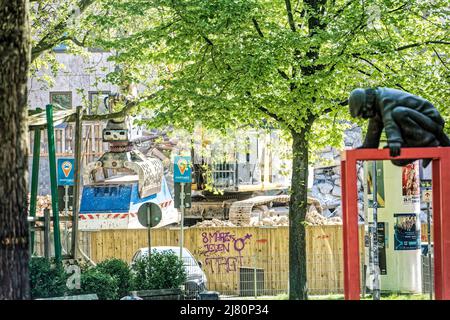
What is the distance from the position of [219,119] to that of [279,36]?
7.69 feet

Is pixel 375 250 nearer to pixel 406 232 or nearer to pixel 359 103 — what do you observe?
pixel 406 232

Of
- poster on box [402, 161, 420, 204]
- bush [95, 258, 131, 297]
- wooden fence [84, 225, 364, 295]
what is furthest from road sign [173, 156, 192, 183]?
poster on box [402, 161, 420, 204]

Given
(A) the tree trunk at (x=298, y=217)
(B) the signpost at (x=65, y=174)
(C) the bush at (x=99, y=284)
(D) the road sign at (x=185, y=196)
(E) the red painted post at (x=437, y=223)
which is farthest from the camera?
(B) the signpost at (x=65, y=174)

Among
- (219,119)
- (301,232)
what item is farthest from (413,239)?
(219,119)

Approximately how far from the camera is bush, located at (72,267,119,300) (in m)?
20.8

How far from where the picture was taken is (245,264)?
3297 centimetres

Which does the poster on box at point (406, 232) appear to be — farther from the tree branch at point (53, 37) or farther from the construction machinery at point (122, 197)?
the construction machinery at point (122, 197)

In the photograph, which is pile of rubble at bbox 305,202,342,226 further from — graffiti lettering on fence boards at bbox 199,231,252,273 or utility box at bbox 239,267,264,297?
utility box at bbox 239,267,264,297

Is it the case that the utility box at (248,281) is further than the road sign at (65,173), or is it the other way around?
the road sign at (65,173)

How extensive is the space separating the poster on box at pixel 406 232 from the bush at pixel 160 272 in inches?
238

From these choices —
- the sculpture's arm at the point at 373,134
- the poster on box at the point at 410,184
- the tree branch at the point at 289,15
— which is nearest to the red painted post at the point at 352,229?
the sculpture's arm at the point at 373,134

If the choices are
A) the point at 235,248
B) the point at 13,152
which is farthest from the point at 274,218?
the point at 13,152

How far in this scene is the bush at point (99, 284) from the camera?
68.4 ft
